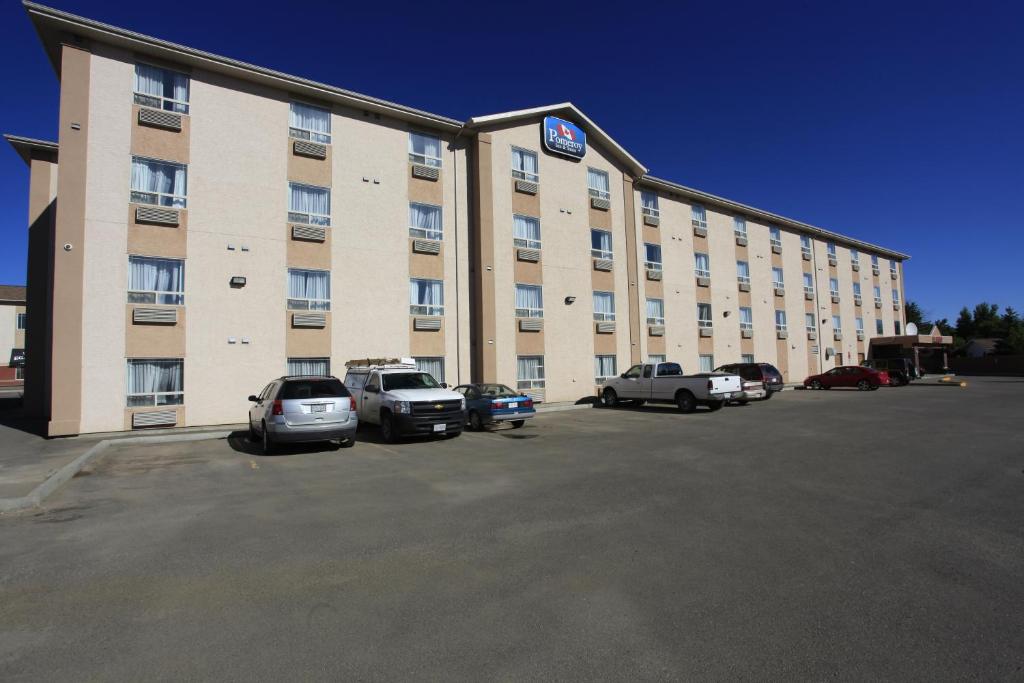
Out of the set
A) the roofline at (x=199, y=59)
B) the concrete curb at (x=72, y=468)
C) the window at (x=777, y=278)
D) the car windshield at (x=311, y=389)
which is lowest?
the concrete curb at (x=72, y=468)

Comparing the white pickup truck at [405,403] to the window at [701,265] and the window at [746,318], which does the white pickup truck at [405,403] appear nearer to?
the window at [701,265]

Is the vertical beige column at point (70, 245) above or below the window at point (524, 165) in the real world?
below

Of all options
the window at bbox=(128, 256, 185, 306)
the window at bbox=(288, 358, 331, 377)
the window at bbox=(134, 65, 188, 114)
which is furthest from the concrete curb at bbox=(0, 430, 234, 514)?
the window at bbox=(134, 65, 188, 114)

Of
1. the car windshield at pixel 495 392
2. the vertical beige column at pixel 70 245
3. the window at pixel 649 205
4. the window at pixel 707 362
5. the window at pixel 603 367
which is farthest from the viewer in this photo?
the window at pixel 707 362

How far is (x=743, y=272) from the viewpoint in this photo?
32469 millimetres

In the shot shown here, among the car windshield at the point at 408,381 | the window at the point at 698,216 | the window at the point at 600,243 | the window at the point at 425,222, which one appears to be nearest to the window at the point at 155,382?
the car windshield at the point at 408,381

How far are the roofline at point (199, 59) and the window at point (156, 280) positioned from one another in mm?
6444

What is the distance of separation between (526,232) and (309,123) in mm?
9489

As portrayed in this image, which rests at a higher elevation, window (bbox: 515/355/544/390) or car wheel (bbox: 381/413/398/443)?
window (bbox: 515/355/544/390)

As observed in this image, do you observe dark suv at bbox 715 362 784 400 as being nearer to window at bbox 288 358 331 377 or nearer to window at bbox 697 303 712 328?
window at bbox 697 303 712 328

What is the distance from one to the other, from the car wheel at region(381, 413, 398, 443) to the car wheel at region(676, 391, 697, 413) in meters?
11.3

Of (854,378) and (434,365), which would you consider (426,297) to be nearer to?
(434,365)

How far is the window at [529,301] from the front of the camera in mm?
22484

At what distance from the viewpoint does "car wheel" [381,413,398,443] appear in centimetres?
1268
